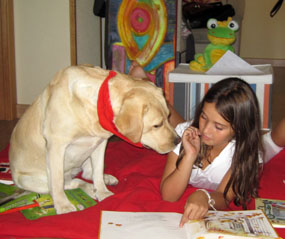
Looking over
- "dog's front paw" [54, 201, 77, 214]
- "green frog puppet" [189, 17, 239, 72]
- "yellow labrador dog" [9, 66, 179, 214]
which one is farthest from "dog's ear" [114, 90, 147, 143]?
"green frog puppet" [189, 17, 239, 72]

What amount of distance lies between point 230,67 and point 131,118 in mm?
2118

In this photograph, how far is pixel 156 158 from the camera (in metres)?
2.82

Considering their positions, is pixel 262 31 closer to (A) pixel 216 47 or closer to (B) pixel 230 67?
(A) pixel 216 47

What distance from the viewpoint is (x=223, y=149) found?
2158 millimetres

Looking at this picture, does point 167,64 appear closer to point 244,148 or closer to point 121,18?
point 121,18

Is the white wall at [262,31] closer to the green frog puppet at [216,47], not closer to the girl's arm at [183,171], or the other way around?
the green frog puppet at [216,47]

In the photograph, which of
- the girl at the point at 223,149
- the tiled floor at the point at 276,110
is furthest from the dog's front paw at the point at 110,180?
the tiled floor at the point at 276,110

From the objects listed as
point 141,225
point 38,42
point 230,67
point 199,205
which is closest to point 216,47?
point 230,67

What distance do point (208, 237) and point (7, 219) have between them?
1.03 meters

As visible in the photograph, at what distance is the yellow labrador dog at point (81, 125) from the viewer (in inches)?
68.6

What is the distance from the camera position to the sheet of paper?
3498 millimetres

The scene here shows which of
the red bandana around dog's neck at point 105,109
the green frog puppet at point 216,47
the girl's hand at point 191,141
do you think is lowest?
the girl's hand at point 191,141

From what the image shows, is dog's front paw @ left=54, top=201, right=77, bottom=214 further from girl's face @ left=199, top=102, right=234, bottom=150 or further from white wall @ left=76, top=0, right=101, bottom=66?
white wall @ left=76, top=0, right=101, bottom=66

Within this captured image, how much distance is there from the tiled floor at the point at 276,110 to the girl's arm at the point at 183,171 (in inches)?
71.4
